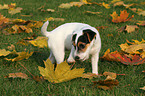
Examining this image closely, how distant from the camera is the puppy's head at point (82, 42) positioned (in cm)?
181

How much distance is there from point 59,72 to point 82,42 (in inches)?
14.1

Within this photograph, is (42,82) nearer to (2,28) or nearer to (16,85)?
(16,85)

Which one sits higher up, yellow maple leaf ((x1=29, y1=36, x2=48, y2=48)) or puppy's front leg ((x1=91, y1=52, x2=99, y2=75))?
puppy's front leg ((x1=91, y1=52, x2=99, y2=75))

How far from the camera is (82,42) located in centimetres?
182

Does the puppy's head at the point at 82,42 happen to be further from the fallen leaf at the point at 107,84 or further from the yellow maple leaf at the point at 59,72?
the fallen leaf at the point at 107,84

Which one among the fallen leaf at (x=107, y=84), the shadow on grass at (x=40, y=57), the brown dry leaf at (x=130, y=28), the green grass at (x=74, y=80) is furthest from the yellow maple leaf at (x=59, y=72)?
the brown dry leaf at (x=130, y=28)

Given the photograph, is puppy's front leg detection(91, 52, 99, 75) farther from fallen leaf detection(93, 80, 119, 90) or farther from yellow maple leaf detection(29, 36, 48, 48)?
yellow maple leaf detection(29, 36, 48, 48)

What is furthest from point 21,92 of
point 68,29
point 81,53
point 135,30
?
point 135,30

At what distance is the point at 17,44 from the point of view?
11.3 ft

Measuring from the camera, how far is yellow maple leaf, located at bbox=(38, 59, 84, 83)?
1857mm

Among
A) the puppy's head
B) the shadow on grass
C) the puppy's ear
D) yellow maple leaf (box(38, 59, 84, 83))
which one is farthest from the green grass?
the puppy's ear

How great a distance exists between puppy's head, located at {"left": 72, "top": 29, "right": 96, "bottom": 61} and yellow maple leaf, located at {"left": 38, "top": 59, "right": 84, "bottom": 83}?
13 cm

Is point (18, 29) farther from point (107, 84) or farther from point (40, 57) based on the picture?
point (107, 84)

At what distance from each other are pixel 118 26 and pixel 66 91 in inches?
110
